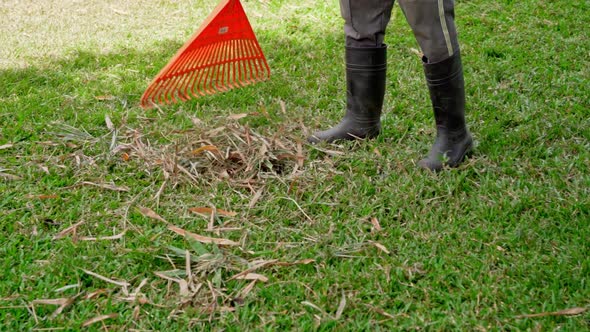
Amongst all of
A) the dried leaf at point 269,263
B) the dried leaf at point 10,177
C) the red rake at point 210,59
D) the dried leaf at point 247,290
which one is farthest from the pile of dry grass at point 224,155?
the dried leaf at point 247,290

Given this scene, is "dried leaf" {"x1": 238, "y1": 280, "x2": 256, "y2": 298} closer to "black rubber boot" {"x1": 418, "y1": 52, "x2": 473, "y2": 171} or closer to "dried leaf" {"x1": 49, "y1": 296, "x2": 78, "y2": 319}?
"dried leaf" {"x1": 49, "y1": 296, "x2": 78, "y2": 319}

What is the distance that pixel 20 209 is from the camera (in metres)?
2.48

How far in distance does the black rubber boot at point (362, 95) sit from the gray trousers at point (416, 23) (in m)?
0.05

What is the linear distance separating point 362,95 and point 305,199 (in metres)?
0.61

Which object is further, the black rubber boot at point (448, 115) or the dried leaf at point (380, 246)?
the black rubber boot at point (448, 115)

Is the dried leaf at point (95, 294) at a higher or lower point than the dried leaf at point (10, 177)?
lower

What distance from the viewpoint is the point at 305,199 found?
8.34ft

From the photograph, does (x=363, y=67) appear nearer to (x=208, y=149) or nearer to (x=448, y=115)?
(x=448, y=115)

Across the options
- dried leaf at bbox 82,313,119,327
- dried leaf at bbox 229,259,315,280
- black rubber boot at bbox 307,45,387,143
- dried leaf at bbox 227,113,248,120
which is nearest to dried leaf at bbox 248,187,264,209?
dried leaf at bbox 229,259,315,280

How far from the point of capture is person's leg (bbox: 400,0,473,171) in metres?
2.48

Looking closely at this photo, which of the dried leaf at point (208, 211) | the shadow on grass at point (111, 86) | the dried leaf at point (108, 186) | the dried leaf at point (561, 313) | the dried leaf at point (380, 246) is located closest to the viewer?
the dried leaf at point (561, 313)

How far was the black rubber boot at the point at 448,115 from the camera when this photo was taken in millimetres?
2629

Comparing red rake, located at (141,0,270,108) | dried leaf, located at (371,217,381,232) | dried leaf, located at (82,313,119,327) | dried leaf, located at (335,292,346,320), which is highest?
red rake, located at (141,0,270,108)

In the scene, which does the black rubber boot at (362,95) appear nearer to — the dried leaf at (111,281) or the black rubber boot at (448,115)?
the black rubber boot at (448,115)
